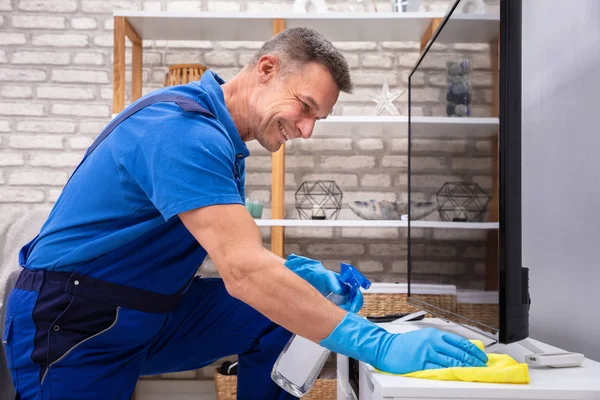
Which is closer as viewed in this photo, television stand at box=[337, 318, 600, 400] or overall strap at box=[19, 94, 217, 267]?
television stand at box=[337, 318, 600, 400]

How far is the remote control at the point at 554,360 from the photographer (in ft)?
3.82

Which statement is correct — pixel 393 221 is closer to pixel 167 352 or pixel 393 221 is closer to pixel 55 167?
pixel 167 352

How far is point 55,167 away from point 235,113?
1786 millimetres

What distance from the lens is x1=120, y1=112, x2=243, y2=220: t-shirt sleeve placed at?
109cm

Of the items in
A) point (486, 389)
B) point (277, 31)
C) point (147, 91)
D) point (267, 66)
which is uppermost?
point (277, 31)

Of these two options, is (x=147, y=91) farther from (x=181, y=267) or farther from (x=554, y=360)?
(x=554, y=360)

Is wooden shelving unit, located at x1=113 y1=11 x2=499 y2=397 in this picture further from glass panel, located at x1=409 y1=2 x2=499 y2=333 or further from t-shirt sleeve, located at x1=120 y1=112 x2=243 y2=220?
t-shirt sleeve, located at x1=120 y1=112 x2=243 y2=220

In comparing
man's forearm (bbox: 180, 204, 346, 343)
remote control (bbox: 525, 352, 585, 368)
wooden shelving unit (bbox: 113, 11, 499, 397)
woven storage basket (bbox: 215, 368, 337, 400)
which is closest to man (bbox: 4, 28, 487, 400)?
man's forearm (bbox: 180, 204, 346, 343)

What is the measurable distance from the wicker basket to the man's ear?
4.30 feet

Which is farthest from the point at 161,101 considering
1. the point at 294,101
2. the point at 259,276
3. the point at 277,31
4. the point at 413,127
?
the point at 277,31

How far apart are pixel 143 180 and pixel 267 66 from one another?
45cm

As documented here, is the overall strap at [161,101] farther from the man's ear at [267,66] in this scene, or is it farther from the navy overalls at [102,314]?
the man's ear at [267,66]

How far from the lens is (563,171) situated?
162cm

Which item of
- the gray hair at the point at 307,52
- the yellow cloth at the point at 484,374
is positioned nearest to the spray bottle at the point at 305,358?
the yellow cloth at the point at 484,374
